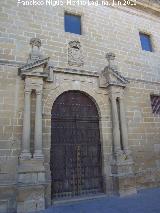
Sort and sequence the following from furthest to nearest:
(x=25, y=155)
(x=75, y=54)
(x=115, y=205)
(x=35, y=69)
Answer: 1. (x=75, y=54)
2. (x=35, y=69)
3. (x=25, y=155)
4. (x=115, y=205)

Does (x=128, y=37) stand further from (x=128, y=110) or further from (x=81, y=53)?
(x=128, y=110)

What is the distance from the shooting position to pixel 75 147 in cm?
584

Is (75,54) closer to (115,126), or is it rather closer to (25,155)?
(115,126)

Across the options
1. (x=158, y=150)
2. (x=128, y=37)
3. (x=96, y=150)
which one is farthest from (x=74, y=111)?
(x=128, y=37)

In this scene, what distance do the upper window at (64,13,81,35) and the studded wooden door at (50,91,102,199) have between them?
7.77 ft

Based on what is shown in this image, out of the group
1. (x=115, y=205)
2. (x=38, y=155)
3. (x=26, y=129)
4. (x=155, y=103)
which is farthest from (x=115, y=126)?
(x=26, y=129)

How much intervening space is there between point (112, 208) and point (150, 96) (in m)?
4.57

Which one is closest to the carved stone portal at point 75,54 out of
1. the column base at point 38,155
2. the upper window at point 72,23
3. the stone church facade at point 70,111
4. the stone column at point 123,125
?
the stone church facade at point 70,111

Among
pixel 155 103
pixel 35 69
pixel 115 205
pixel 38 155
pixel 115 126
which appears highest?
pixel 35 69

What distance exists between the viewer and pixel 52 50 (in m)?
6.28

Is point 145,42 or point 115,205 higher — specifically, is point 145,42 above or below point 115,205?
above

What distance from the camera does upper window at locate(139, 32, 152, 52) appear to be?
823 cm

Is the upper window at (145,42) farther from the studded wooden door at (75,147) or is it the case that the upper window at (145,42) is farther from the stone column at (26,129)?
the stone column at (26,129)

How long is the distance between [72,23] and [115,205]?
605cm
